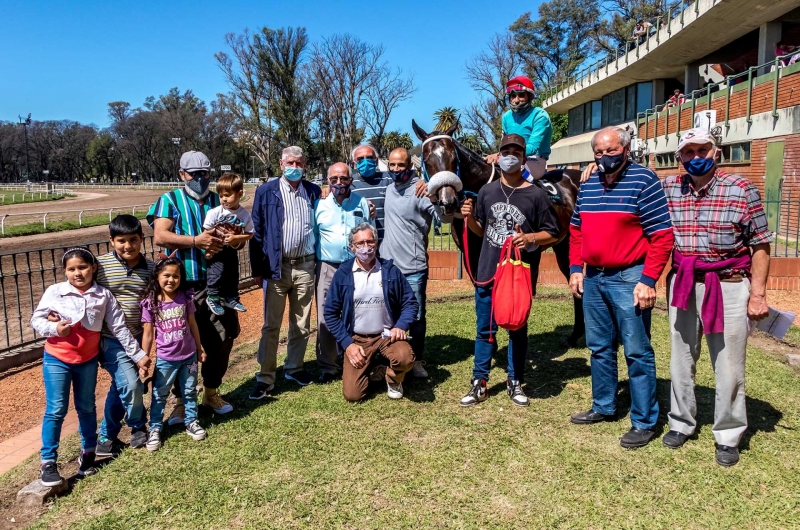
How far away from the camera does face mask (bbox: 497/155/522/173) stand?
13.9 feet

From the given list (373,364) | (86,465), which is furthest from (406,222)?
(86,465)

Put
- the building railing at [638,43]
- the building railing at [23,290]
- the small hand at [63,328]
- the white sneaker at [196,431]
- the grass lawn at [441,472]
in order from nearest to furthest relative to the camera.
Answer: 1. the grass lawn at [441,472]
2. the small hand at [63,328]
3. the white sneaker at [196,431]
4. the building railing at [23,290]
5. the building railing at [638,43]

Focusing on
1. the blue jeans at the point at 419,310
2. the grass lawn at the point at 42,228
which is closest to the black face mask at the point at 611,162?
the blue jeans at the point at 419,310

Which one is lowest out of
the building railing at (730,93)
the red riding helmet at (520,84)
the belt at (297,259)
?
the belt at (297,259)

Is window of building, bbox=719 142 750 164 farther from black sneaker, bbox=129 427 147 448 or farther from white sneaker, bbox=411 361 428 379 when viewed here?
black sneaker, bbox=129 427 147 448

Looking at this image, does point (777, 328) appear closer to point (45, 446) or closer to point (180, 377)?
point (180, 377)

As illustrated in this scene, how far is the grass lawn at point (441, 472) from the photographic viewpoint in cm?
316

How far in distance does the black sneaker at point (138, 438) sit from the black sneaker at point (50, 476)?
0.57 metres

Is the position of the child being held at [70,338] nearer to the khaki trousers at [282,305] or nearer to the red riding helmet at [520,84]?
the khaki trousers at [282,305]

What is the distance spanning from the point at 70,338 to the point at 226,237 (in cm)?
122

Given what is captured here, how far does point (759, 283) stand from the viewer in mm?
3463

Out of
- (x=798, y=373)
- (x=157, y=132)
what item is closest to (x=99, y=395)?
(x=798, y=373)

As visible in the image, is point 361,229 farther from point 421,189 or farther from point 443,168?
point 443,168

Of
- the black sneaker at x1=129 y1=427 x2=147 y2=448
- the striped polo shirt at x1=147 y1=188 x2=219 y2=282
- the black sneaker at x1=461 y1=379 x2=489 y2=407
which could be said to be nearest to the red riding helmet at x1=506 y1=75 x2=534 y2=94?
the black sneaker at x1=461 y1=379 x2=489 y2=407
